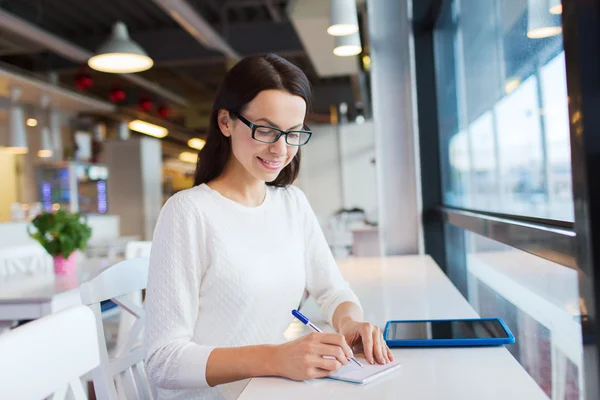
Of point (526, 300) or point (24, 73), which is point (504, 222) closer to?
point (526, 300)

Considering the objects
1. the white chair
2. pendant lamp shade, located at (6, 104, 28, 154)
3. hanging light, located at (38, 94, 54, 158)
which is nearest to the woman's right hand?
the white chair

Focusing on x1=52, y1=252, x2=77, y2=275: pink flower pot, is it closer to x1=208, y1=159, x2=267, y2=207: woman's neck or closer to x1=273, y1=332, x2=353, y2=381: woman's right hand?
x1=208, y1=159, x2=267, y2=207: woman's neck

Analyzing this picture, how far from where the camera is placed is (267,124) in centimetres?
134

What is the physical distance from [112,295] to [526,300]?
3.54ft

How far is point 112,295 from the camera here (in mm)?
1424

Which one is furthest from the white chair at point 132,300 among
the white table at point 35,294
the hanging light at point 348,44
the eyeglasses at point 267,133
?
the hanging light at point 348,44

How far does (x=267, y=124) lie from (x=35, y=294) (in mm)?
1712

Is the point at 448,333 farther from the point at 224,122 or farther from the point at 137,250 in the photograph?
the point at 137,250

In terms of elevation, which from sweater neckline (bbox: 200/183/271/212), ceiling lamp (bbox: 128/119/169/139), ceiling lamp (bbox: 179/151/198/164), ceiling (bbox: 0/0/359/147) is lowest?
sweater neckline (bbox: 200/183/271/212)

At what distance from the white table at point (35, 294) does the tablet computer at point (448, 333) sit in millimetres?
1340

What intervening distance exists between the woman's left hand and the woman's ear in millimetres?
546

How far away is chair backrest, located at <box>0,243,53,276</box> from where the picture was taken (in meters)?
3.46

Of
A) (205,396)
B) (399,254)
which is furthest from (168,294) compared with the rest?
(399,254)

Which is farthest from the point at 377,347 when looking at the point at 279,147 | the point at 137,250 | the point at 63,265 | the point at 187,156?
the point at 187,156
